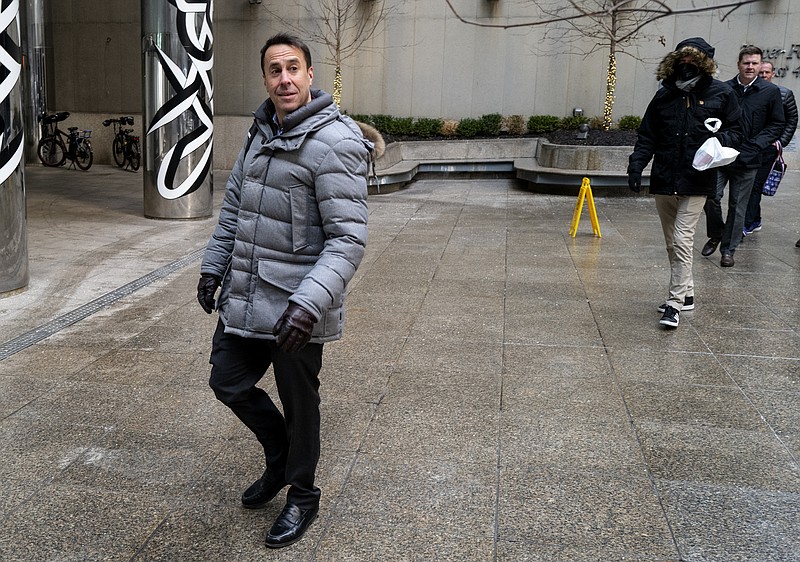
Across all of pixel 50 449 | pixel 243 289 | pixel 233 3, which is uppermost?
pixel 233 3

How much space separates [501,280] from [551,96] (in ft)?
41.2

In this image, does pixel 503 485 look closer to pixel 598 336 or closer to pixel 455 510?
pixel 455 510

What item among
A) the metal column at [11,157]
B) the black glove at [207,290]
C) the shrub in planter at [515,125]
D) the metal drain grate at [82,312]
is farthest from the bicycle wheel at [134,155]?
the black glove at [207,290]

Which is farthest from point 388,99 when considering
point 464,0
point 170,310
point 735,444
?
point 735,444

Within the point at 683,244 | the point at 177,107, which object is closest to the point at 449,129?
the point at 177,107

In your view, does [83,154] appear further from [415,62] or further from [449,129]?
[449,129]

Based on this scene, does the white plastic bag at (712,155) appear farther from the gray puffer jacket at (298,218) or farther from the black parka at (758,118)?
the gray puffer jacket at (298,218)

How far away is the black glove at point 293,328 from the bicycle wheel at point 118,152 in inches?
705

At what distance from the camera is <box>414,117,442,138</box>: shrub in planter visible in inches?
795

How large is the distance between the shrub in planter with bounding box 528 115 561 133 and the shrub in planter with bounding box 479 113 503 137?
0.72m

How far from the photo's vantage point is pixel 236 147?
20156 mm

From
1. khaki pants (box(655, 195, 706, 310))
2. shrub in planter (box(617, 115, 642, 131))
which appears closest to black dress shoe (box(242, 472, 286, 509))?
khaki pants (box(655, 195, 706, 310))

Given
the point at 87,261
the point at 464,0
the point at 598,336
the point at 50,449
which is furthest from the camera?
the point at 464,0

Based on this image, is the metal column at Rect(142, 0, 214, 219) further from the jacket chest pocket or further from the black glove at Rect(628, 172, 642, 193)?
the jacket chest pocket
